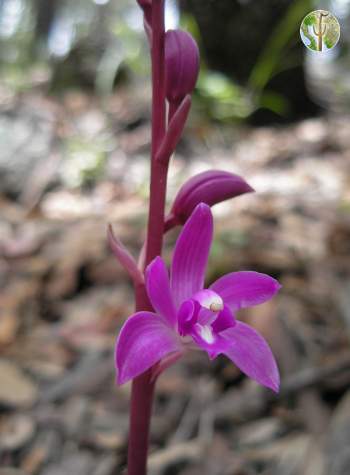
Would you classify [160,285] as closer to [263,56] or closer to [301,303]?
[301,303]

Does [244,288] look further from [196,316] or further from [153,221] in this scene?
[153,221]

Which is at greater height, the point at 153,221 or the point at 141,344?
the point at 153,221

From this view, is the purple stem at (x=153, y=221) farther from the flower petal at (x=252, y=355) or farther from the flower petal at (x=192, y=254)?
the flower petal at (x=252, y=355)

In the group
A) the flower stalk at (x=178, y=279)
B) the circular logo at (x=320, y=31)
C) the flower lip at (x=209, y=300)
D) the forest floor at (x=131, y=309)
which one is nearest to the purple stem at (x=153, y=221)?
the flower stalk at (x=178, y=279)

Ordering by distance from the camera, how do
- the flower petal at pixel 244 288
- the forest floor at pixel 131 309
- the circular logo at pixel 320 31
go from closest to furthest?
the circular logo at pixel 320 31
the flower petal at pixel 244 288
the forest floor at pixel 131 309

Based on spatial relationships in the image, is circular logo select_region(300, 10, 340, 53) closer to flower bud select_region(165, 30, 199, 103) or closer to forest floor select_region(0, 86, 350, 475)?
flower bud select_region(165, 30, 199, 103)

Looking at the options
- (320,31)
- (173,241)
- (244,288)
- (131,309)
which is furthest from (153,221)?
(173,241)
